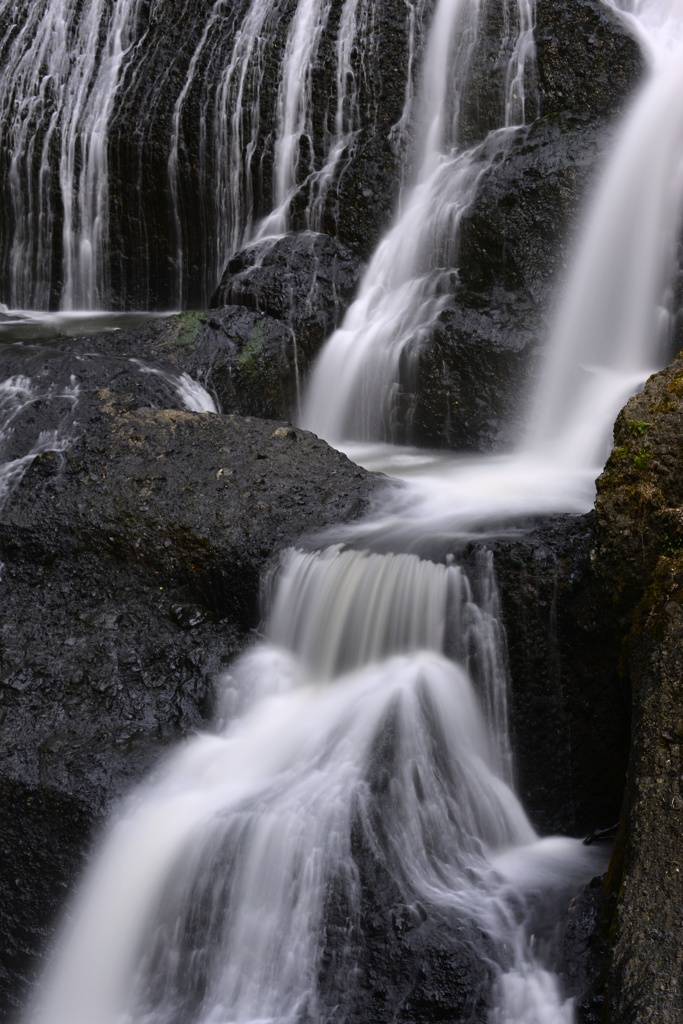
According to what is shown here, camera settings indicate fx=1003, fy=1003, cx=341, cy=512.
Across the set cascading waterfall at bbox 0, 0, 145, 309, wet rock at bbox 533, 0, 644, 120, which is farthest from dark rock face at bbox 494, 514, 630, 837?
cascading waterfall at bbox 0, 0, 145, 309

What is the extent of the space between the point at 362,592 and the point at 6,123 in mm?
9463

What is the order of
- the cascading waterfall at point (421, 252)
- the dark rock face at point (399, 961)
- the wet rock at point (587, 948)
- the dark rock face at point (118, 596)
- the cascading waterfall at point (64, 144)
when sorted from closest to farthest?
the wet rock at point (587, 948)
the dark rock face at point (399, 961)
the dark rock face at point (118, 596)
the cascading waterfall at point (421, 252)
the cascading waterfall at point (64, 144)

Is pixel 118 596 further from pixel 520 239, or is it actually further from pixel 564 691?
pixel 520 239

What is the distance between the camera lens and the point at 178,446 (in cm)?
589

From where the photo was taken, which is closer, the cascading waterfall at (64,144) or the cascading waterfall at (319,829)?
the cascading waterfall at (319,829)

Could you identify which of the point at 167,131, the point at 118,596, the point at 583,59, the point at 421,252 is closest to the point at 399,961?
the point at 118,596

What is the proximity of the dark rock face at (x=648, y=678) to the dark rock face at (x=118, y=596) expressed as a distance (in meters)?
1.64

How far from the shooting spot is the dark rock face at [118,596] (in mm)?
4312

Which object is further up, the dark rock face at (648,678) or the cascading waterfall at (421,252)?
the cascading waterfall at (421,252)

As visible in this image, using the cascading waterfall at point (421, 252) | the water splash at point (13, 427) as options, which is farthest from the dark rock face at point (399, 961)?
the cascading waterfall at point (421, 252)

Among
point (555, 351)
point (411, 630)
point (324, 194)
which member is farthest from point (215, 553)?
point (324, 194)

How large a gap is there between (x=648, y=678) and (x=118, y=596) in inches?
114

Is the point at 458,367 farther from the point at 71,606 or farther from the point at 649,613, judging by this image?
the point at 649,613

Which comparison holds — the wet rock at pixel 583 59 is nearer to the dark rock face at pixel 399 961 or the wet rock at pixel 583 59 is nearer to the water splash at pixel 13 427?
the water splash at pixel 13 427
